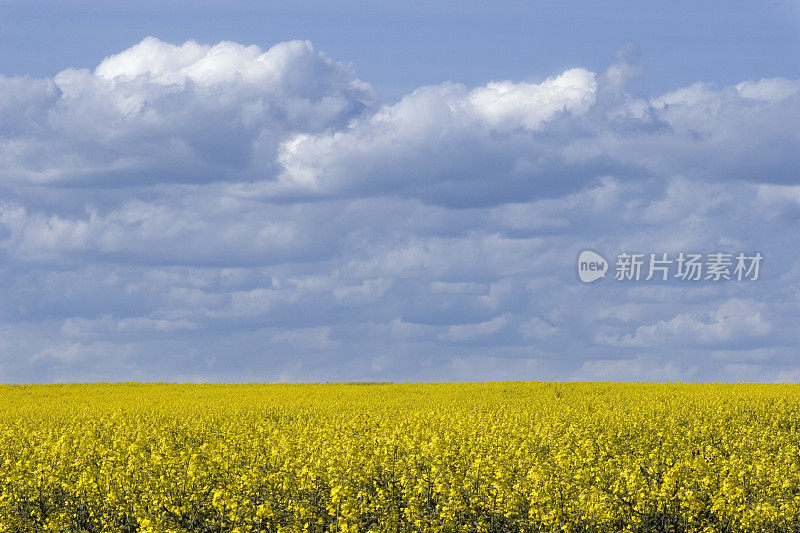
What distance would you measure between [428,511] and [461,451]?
2810 mm

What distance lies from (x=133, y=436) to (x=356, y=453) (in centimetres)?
795

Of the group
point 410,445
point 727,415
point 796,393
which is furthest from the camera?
point 796,393

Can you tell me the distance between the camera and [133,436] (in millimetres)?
21188

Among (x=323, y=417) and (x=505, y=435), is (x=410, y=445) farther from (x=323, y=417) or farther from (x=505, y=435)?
(x=323, y=417)

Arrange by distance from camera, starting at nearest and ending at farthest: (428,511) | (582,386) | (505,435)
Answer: (428,511), (505,435), (582,386)

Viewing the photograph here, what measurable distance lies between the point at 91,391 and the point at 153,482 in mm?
39615

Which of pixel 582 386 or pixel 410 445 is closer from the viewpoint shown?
pixel 410 445

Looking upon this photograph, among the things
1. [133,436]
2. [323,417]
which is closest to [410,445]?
[133,436]

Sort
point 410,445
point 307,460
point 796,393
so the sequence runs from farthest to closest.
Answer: point 796,393 → point 410,445 → point 307,460

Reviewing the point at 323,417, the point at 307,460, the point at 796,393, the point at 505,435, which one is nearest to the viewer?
the point at 307,460

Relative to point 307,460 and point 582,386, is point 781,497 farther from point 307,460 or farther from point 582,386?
point 582,386

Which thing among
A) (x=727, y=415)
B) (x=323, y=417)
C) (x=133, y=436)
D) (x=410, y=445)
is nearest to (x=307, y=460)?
(x=410, y=445)

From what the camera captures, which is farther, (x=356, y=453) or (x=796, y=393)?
(x=796, y=393)

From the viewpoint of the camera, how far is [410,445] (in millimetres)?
16781
